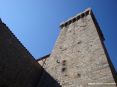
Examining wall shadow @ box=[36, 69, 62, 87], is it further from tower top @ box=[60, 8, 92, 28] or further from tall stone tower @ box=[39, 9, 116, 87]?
tower top @ box=[60, 8, 92, 28]

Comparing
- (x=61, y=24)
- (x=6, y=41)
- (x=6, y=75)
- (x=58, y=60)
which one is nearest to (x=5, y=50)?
(x=6, y=41)

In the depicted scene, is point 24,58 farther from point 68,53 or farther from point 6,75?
point 68,53

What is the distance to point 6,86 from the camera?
29.0 feet

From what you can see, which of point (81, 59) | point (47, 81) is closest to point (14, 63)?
point (47, 81)

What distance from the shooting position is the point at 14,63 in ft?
31.9

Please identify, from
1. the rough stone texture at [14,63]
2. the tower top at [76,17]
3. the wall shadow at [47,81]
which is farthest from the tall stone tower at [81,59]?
the rough stone texture at [14,63]

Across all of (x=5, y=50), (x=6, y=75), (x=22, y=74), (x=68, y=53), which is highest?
(x=5, y=50)

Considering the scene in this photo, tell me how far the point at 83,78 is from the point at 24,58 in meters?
3.48

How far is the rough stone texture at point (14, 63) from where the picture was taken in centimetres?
908

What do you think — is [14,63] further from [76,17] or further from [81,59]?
[76,17]

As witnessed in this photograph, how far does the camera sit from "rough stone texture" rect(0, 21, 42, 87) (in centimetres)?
→ 908

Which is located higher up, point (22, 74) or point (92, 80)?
point (22, 74)

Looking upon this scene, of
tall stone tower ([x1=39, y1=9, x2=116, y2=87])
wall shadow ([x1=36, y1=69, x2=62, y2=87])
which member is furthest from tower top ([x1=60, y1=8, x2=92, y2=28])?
wall shadow ([x1=36, y1=69, x2=62, y2=87])

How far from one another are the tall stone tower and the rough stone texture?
152 centimetres
